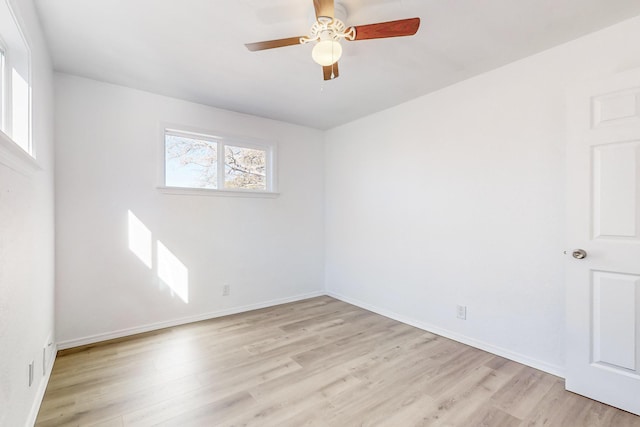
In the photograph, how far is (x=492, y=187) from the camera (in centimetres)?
265

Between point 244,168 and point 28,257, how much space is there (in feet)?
7.99

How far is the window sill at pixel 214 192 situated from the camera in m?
3.24

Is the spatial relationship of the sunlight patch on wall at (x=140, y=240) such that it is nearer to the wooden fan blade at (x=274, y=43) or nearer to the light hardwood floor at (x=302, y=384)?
the light hardwood floor at (x=302, y=384)

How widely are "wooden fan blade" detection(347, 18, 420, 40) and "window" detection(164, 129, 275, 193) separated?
2418 millimetres

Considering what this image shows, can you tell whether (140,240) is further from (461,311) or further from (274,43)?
(461,311)

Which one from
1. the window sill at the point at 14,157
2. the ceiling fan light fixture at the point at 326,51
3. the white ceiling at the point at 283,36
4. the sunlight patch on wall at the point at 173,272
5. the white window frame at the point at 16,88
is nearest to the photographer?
the window sill at the point at 14,157

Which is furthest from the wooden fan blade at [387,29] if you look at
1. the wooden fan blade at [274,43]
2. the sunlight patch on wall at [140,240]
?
the sunlight patch on wall at [140,240]

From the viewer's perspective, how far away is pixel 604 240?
6.34 feet

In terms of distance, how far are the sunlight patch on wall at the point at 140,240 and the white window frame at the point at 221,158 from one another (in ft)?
1.37

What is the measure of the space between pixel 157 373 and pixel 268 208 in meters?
2.22

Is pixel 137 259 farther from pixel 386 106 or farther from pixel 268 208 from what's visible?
pixel 386 106

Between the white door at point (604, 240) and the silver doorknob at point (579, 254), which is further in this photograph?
the silver doorknob at point (579, 254)

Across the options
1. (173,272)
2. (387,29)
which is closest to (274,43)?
(387,29)

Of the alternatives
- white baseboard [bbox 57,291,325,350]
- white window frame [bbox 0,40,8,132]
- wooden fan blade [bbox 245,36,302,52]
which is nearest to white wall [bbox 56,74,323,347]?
white baseboard [bbox 57,291,325,350]
